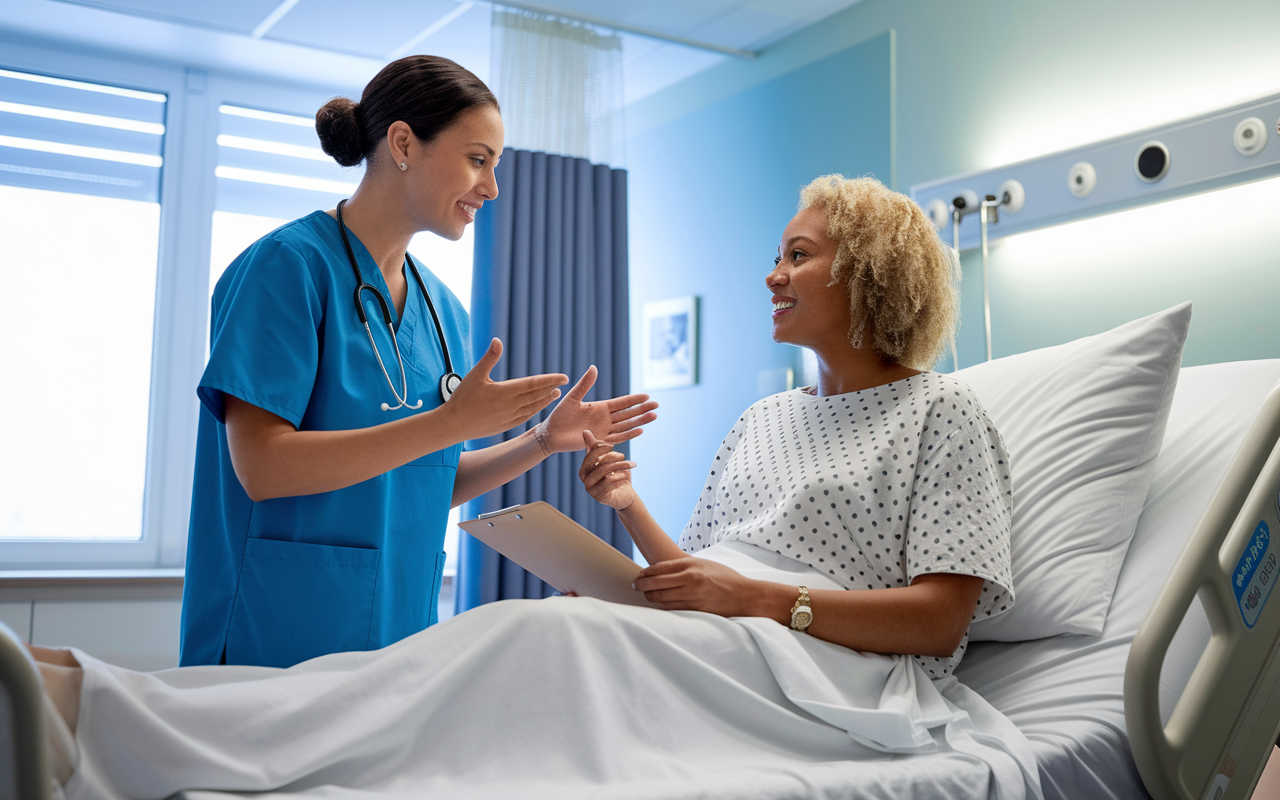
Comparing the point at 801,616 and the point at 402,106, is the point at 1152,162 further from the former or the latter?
the point at 402,106

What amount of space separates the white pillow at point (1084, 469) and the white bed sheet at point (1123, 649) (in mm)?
32

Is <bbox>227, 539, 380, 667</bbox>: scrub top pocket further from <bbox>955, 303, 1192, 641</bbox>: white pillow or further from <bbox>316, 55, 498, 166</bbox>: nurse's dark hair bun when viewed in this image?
<bbox>955, 303, 1192, 641</bbox>: white pillow

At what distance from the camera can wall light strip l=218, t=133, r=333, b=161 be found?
11.8ft

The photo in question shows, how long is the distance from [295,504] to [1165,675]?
1.22 metres

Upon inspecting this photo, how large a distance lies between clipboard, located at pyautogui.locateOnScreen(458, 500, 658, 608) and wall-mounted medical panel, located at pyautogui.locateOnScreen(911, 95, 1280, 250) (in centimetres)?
174

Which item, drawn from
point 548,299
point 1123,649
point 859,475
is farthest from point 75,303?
point 1123,649

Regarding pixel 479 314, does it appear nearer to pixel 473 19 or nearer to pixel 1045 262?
pixel 473 19

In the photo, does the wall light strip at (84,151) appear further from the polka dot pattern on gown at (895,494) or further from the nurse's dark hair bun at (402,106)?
the polka dot pattern on gown at (895,494)

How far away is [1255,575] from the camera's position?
4.26ft

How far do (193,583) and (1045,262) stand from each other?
7.41ft

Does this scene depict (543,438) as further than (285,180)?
No

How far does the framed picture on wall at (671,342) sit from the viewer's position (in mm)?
3871

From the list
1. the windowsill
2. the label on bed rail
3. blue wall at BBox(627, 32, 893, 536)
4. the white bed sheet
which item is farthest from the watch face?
the windowsill

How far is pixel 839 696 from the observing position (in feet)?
3.97
